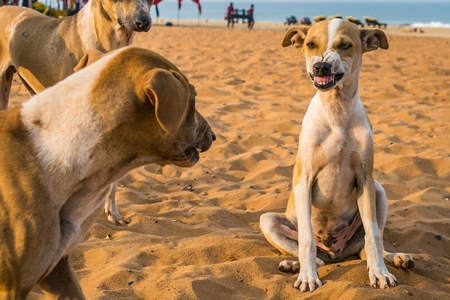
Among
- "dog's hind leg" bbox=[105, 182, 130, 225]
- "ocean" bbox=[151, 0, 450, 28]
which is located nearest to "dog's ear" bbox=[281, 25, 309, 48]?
"dog's hind leg" bbox=[105, 182, 130, 225]

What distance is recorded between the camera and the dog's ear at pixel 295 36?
5.43 metres

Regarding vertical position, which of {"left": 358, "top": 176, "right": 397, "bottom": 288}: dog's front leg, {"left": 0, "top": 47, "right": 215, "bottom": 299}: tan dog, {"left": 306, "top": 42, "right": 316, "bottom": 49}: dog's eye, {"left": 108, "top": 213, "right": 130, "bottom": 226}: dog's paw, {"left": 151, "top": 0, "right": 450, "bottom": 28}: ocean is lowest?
{"left": 151, "top": 0, "right": 450, "bottom": 28}: ocean

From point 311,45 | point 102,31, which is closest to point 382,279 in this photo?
point 311,45

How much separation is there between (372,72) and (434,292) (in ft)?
35.9

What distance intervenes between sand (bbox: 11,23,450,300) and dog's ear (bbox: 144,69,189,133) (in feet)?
5.30

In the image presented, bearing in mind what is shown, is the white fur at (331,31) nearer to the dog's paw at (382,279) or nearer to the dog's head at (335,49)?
the dog's head at (335,49)

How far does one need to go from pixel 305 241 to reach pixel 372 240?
0.47 m

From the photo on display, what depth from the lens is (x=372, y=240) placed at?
15.5 ft

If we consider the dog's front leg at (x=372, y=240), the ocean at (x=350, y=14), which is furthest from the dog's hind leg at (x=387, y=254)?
the ocean at (x=350, y=14)

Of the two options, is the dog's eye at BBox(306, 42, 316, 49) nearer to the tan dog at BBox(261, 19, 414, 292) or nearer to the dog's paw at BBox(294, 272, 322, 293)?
the tan dog at BBox(261, 19, 414, 292)

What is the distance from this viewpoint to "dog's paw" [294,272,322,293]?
457 cm

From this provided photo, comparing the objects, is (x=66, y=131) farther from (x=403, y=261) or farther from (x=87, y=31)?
(x=87, y=31)

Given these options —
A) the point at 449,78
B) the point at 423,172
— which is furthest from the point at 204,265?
the point at 449,78

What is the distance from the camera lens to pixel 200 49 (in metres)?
20.1
